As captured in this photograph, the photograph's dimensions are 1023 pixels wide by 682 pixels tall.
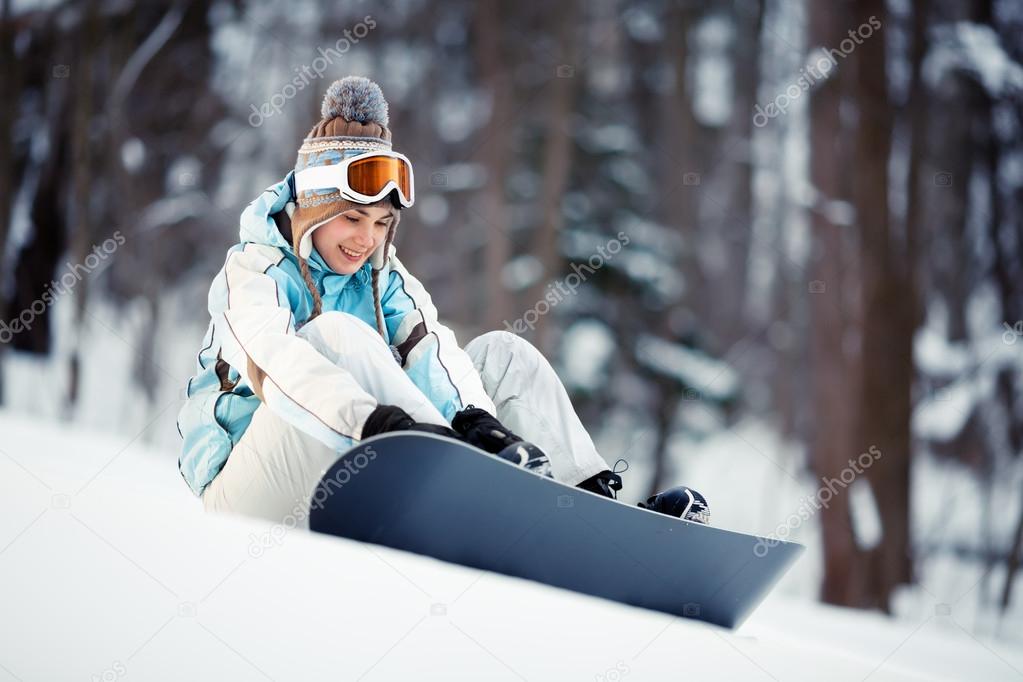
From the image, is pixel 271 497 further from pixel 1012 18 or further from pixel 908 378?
pixel 1012 18

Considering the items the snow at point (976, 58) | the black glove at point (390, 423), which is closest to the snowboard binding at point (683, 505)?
the black glove at point (390, 423)

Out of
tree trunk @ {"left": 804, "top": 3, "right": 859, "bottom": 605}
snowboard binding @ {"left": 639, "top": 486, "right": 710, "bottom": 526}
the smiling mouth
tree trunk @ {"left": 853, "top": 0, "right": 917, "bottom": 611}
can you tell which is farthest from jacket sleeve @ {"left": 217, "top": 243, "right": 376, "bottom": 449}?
tree trunk @ {"left": 853, "top": 0, "right": 917, "bottom": 611}

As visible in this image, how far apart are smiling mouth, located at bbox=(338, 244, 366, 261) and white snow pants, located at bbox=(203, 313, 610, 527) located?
312 mm

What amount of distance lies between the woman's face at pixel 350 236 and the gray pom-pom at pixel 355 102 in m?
0.24

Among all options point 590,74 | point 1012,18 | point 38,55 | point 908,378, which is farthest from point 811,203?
point 38,55

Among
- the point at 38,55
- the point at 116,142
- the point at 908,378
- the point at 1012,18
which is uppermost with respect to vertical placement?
the point at 1012,18

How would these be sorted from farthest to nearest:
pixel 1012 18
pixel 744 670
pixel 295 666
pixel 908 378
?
pixel 1012 18 → pixel 908 378 → pixel 744 670 → pixel 295 666

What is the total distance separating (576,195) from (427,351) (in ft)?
30.3

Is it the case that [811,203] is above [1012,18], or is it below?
below

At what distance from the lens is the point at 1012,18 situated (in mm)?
8836

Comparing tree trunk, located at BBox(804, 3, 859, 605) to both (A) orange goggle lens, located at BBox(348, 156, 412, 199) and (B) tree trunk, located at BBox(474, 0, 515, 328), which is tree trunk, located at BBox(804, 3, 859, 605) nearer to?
(B) tree trunk, located at BBox(474, 0, 515, 328)

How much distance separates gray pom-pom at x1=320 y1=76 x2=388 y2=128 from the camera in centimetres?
Result: 239

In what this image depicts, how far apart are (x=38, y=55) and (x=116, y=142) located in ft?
4.35

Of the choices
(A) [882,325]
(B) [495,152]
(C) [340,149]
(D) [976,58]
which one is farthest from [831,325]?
(C) [340,149]
